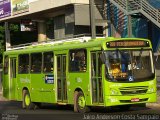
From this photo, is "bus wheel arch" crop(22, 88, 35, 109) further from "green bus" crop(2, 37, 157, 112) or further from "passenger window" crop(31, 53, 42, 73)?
"passenger window" crop(31, 53, 42, 73)

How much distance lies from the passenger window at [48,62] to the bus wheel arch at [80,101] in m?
2.16

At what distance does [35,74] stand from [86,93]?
14.3 ft

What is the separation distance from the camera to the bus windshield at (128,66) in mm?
17875

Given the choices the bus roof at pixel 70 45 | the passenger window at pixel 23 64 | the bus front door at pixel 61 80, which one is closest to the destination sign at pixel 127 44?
the bus roof at pixel 70 45

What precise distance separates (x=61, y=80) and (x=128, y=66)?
3.57 meters

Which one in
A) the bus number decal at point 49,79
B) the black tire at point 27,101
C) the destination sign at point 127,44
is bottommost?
the black tire at point 27,101

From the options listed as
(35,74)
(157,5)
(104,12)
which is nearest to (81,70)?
(35,74)

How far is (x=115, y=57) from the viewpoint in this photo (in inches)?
713

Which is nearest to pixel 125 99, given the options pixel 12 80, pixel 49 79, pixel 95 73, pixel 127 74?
pixel 127 74

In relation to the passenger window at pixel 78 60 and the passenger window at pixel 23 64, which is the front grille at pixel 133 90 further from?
the passenger window at pixel 23 64

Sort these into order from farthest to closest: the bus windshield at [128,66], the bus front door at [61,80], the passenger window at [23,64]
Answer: the passenger window at [23,64] < the bus front door at [61,80] < the bus windshield at [128,66]

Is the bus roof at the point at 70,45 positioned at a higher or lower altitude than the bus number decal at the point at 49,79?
higher

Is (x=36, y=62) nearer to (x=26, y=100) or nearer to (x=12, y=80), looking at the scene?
(x=26, y=100)

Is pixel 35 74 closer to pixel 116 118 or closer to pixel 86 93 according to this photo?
pixel 86 93
